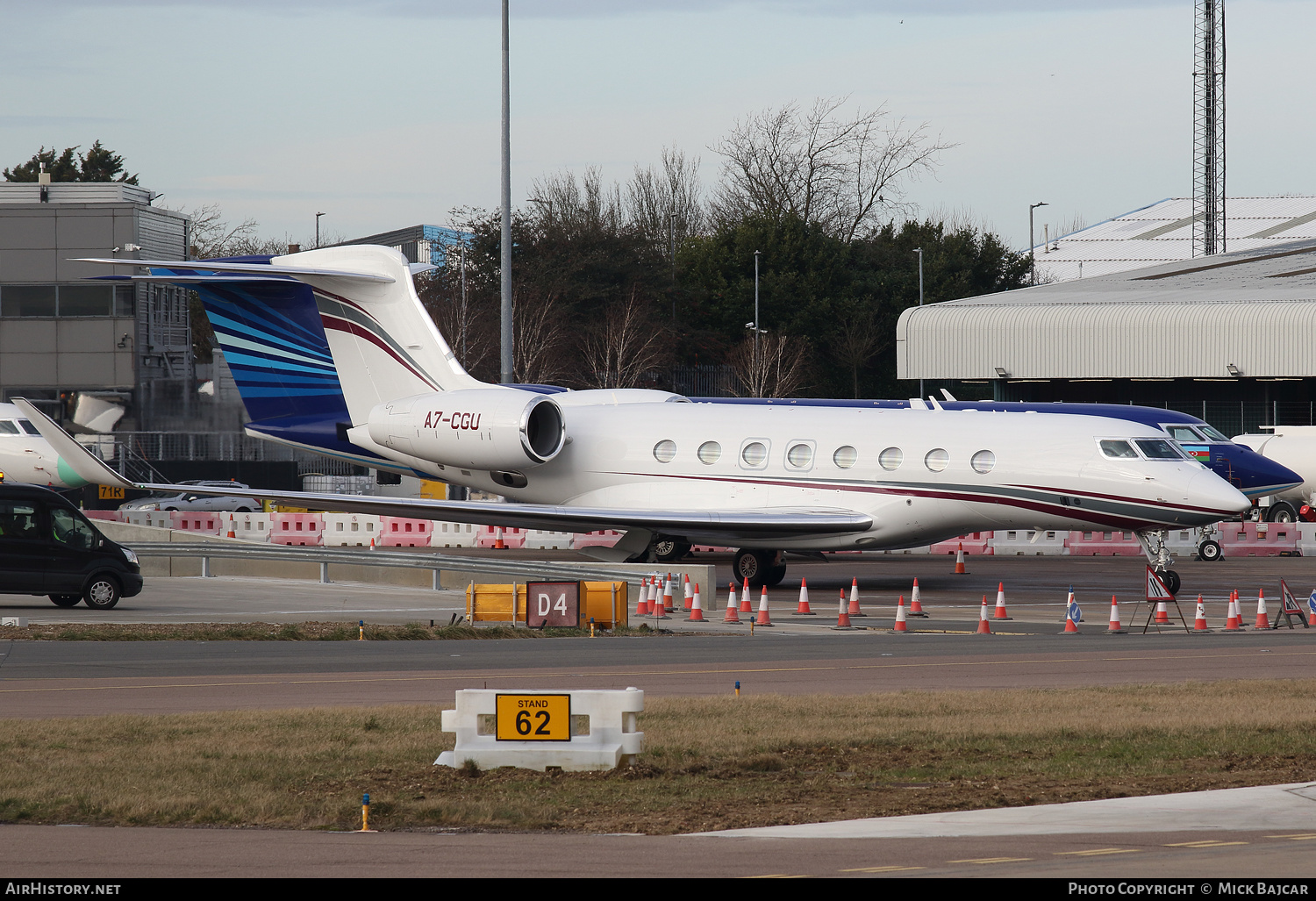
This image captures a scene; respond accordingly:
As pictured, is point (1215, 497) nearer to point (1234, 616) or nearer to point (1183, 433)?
point (1234, 616)

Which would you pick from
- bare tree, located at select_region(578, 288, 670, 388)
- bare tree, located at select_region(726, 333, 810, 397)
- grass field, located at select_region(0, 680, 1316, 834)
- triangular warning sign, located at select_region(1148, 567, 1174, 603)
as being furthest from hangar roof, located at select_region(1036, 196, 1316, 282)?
grass field, located at select_region(0, 680, 1316, 834)

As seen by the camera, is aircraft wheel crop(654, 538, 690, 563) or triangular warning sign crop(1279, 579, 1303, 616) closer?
triangular warning sign crop(1279, 579, 1303, 616)

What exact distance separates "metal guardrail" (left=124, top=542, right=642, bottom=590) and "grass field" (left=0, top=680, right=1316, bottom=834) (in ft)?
33.7

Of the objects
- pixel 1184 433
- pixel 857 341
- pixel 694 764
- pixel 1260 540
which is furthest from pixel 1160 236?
pixel 694 764

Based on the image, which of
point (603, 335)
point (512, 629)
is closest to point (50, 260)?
point (603, 335)

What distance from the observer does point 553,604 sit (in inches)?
767

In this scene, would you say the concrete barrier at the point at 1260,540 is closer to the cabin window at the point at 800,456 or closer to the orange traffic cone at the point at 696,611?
the cabin window at the point at 800,456

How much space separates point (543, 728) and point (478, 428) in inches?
665

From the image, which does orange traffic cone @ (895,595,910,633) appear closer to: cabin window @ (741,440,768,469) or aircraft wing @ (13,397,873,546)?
aircraft wing @ (13,397,873,546)

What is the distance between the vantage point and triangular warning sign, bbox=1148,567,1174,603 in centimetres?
2042
